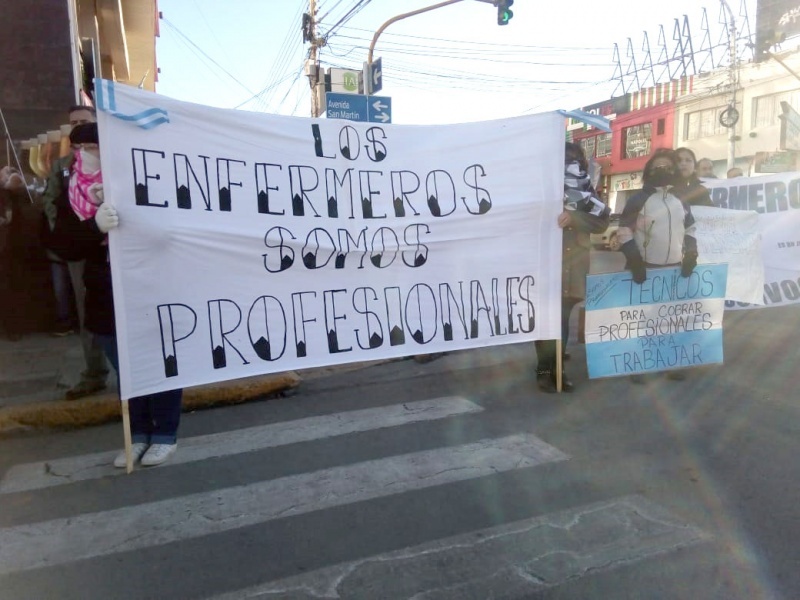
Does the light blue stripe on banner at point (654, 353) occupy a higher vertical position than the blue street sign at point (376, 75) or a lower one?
lower

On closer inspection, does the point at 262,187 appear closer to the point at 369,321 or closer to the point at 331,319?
the point at 331,319

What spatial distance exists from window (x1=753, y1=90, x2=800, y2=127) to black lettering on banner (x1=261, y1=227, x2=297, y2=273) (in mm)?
34183

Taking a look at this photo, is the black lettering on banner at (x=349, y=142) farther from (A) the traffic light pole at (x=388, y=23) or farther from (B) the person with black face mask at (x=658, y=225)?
(A) the traffic light pole at (x=388, y=23)

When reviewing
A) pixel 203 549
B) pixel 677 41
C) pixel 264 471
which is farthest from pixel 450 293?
pixel 677 41

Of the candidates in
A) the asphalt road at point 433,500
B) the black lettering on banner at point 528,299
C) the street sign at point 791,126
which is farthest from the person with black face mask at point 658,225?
the street sign at point 791,126

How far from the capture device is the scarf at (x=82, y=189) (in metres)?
3.84

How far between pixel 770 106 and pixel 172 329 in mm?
36385

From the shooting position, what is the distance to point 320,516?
3281mm

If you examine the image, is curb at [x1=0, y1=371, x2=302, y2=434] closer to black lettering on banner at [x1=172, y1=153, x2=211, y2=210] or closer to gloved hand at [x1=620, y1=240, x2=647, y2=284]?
black lettering on banner at [x1=172, y1=153, x2=211, y2=210]

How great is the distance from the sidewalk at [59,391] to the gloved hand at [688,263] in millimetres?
3333

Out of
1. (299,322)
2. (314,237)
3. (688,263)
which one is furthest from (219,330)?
(688,263)

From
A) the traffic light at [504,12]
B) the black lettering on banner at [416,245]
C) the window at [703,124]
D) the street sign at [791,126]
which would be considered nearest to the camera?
the black lettering on banner at [416,245]

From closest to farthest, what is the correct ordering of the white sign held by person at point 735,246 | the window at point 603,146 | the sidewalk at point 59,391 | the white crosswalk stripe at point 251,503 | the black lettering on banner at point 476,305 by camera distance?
1. the white crosswalk stripe at point 251,503
2. the sidewalk at point 59,391
3. the black lettering on banner at point 476,305
4. the white sign held by person at point 735,246
5. the window at point 603,146

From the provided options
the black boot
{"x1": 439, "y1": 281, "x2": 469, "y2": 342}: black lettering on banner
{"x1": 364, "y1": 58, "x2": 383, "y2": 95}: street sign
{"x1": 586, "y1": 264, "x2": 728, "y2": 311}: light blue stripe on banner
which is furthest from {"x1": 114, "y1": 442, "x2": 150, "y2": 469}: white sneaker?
{"x1": 364, "y1": 58, "x2": 383, "y2": 95}: street sign
